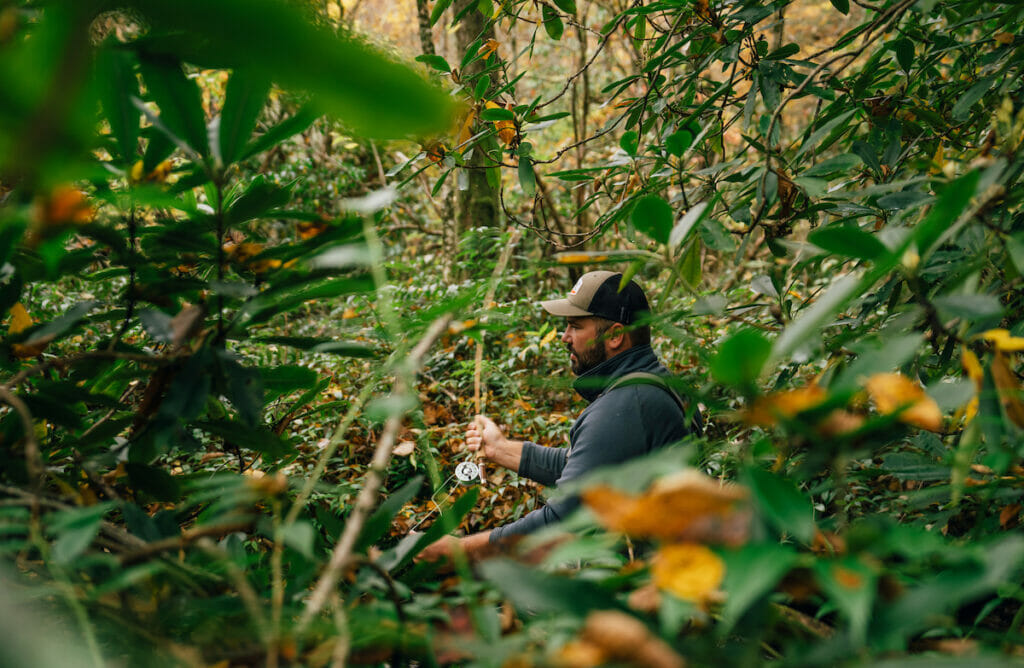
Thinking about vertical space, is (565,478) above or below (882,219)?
below

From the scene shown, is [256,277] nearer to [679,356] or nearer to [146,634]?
[146,634]

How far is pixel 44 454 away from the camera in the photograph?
3.00 ft

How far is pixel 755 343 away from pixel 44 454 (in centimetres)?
109

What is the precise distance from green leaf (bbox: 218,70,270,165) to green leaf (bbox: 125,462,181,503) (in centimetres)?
49

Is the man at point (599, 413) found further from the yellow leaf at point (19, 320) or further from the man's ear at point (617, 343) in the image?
the yellow leaf at point (19, 320)

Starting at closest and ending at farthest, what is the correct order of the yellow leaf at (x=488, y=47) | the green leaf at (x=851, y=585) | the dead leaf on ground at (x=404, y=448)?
the green leaf at (x=851, y=585), the yellow leaf at (x=488, y=47), the dead leaf on ground at (x=404, y=448)

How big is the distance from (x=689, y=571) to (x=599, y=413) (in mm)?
1433

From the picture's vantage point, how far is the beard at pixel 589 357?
7.03ft

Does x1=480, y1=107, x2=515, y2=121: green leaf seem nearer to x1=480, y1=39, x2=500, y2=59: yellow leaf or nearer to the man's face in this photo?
x1=480, y1=39, x2=500, y2=59: yellow leaf

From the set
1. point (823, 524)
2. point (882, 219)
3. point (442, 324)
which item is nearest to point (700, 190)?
point (882, 219)

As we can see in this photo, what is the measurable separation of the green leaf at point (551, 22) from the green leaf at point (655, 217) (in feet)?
4.81

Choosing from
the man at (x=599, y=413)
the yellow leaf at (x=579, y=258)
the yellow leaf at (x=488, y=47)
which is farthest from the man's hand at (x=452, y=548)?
the yellow leaf at (x=488, y=47)

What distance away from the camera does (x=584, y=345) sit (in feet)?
6.95

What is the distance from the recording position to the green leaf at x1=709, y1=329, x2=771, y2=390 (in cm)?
46
